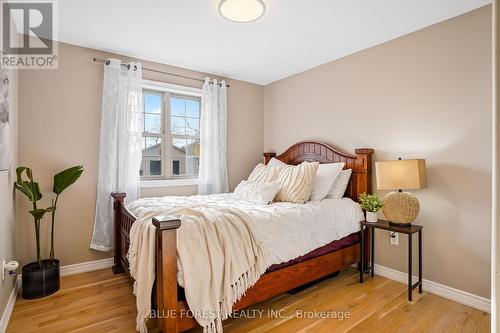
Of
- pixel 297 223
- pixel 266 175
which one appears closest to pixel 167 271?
pixel 297 223

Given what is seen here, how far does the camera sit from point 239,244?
74.9 inches

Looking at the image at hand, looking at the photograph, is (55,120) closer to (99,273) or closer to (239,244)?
(99,273)

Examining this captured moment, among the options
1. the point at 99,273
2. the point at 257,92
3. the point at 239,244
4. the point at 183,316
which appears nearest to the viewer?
the point at 183,316

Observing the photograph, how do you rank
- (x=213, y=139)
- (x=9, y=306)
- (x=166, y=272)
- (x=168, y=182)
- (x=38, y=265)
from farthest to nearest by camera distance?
(x=213, y=139) → (x=168, y=182) → (x=38, y=265) → (x=9, y=306) → (x=166, y=272)

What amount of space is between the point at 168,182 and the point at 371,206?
2.42 metres

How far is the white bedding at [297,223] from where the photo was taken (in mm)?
2113

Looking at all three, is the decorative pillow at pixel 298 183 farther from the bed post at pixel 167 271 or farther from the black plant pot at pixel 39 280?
the black plant pot at pixel 39 280

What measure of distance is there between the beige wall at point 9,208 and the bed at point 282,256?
0.83 metres

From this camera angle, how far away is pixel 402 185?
2.37 metres

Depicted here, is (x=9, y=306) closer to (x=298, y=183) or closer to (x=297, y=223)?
(x=297, y=223)

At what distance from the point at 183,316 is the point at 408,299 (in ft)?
6.15

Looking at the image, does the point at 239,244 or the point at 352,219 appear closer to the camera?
the point at 239,244

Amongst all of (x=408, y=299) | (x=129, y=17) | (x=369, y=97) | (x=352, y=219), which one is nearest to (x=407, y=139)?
(x=369, y=97)

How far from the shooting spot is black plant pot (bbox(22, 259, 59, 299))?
235 cm
